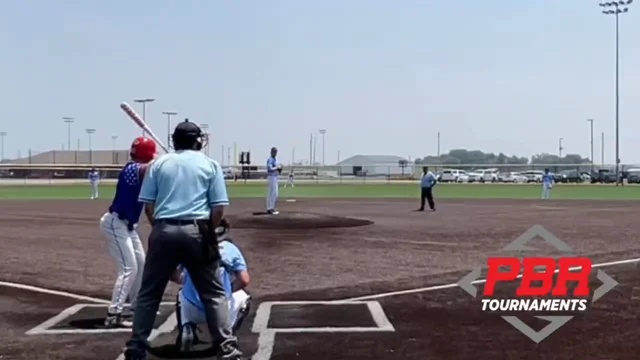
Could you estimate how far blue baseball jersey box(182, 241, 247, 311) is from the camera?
7090 millimetres

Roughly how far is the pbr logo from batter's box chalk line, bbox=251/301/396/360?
1272 millimetres

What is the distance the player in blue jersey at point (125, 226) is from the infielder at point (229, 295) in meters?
1.16

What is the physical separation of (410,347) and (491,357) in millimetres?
738

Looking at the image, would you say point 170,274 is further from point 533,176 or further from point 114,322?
point 533,176

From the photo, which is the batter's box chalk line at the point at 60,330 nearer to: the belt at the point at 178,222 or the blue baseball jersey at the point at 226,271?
the blue baseball jersey at the point at 226,271

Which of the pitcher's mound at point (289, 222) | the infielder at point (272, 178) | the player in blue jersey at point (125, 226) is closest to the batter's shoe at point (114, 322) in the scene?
the player in blue jersey at point (125, 226)

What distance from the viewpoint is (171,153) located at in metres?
6.42

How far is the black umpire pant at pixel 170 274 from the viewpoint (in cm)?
615

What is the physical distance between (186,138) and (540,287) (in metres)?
5.97

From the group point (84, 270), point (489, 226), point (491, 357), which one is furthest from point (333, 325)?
point (489, 226)

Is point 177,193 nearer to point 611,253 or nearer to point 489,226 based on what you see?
point 611,253

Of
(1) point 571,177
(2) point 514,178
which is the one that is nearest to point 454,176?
(2) point 514,178

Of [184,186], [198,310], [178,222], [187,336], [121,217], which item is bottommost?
[187,336]

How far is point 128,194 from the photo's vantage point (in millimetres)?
8266
